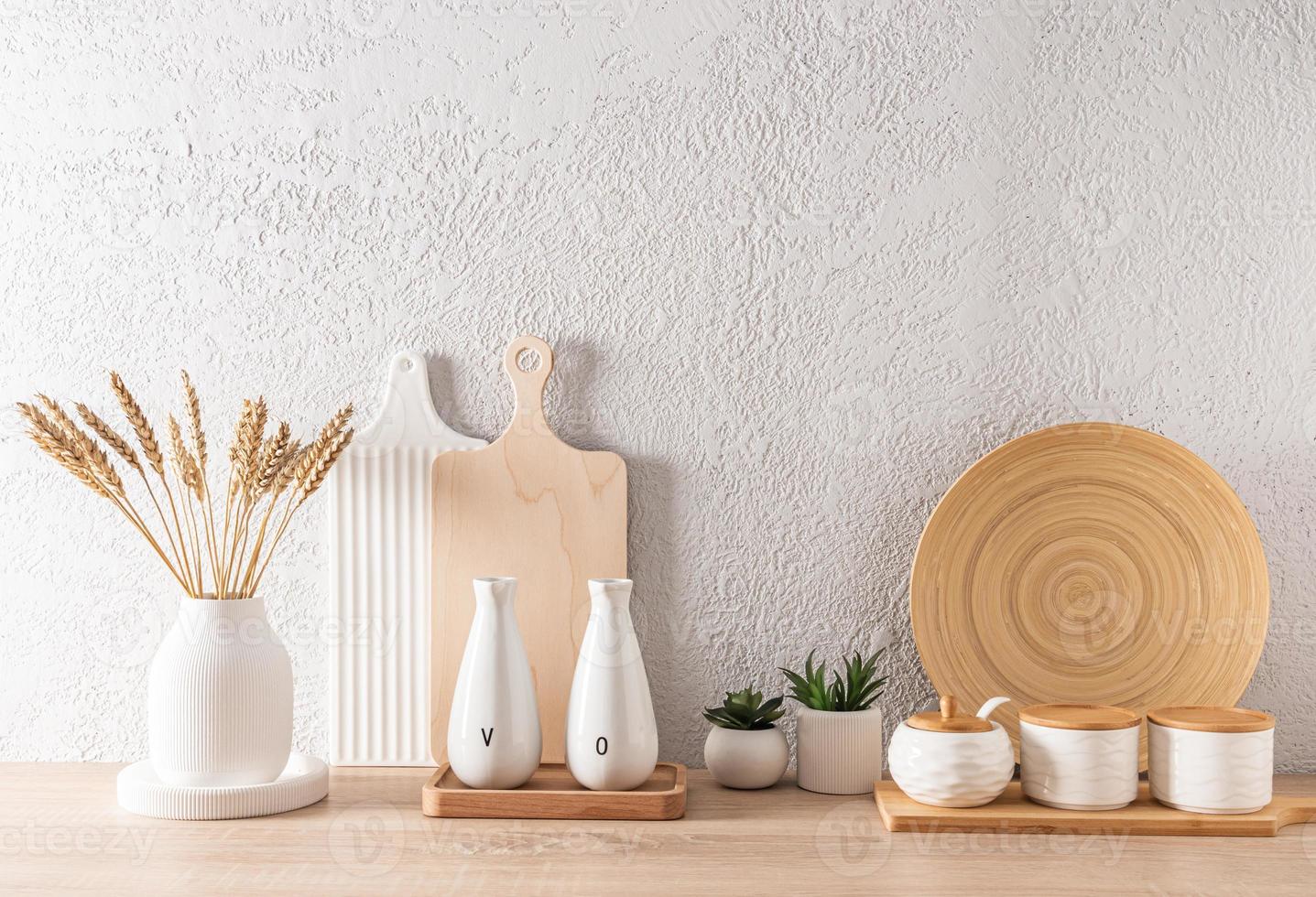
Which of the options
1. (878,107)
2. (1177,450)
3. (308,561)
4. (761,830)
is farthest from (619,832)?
(878,107)

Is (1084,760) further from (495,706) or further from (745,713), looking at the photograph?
(495,706)

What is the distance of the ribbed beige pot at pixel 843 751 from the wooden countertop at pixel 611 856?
25 millimetres

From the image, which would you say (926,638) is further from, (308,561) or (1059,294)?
(308,561)

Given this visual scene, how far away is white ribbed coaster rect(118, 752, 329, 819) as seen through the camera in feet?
Answer: 3.07

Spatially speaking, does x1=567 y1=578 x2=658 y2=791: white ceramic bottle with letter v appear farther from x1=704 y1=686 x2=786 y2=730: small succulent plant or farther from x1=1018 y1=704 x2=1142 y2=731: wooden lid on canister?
x1=1018 y1=704 x2=1142 y2=731: wooden lid on canister

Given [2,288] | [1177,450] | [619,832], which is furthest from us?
[2,288]

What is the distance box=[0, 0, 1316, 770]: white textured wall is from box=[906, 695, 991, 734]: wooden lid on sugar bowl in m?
0.17

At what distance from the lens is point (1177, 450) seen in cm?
104

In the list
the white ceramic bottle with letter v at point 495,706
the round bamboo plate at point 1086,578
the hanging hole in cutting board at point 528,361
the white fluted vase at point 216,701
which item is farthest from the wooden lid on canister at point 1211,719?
the white fluted vase at point 216,701

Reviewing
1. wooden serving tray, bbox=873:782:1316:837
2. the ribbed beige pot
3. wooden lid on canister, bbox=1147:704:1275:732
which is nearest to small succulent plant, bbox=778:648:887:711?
the ribbed beige pot

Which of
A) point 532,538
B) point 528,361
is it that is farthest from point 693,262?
point 532,538

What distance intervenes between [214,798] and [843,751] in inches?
23.3

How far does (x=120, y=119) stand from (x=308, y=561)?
54cm

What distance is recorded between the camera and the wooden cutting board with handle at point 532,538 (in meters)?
1.08
